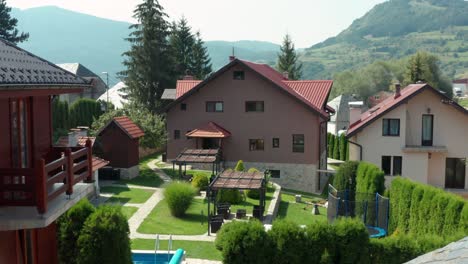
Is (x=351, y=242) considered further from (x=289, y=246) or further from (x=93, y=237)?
(x=93, y=237)

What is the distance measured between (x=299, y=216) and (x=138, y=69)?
30.5 metres

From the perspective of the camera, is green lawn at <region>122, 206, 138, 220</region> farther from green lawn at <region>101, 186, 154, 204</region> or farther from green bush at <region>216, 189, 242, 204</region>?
green bush at <region>216, 189, 242, 204</region>

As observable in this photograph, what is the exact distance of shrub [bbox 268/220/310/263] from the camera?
14461 millimetres

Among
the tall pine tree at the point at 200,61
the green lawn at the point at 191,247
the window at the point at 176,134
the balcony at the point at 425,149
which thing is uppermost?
the tall pine tree at the point at 200,61

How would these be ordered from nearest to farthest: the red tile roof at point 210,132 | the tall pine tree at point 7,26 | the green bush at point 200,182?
1. the green bush at point 200,182
2. the red tile roof at point 210,132
3. the tall pine tree at point 7,26

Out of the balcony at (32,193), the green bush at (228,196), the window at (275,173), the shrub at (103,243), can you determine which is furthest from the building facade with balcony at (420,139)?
the balcony at (32,193)

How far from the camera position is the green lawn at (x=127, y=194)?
25.1m

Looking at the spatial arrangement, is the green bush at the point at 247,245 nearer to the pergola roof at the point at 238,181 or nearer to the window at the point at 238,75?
the pergola roof at the point at 238,181

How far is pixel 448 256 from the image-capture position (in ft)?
12.7

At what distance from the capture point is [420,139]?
31.5 metres

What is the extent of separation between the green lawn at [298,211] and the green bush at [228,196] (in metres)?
2.22

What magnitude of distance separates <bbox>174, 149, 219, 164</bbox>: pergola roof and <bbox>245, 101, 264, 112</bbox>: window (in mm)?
4797

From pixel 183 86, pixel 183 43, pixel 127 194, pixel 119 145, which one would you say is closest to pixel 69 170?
pixel 127 194

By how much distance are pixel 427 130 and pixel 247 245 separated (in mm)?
20827
